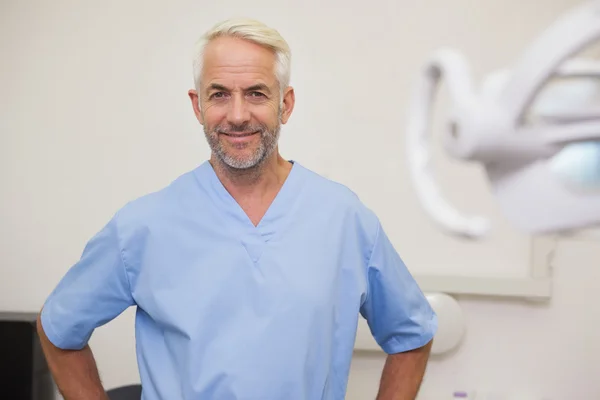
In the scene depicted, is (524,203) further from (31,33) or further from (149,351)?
(31,33)

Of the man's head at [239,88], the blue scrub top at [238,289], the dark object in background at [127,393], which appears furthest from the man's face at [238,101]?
the dark object in background at [127,393]

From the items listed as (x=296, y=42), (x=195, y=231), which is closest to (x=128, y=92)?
(x=296, y=42)

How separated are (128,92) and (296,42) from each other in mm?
501

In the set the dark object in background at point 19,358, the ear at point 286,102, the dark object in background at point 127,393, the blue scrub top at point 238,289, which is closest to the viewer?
the blue scrub top at point 238,289

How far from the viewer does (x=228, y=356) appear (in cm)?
104

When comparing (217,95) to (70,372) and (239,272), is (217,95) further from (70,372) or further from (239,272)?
(70,372)

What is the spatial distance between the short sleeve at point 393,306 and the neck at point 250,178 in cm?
23

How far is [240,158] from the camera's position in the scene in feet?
3.59

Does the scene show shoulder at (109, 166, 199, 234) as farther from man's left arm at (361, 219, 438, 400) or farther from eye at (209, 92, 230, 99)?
man's left arm at (361, 219, 438, 400)

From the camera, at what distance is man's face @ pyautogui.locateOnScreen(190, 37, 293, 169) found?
106 centimetres

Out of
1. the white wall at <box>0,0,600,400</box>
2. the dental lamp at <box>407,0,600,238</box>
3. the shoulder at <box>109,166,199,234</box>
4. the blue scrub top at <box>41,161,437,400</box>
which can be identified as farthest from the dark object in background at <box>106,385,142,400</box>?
the dental lamp at <box>407,0,600,238</box>

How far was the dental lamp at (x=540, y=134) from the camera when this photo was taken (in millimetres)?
281

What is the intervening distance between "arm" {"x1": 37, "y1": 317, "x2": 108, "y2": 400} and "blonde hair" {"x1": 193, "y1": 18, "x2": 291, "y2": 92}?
1.93 ft

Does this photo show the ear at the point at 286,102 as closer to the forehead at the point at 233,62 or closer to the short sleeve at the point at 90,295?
the forehead at the point at 233,62
